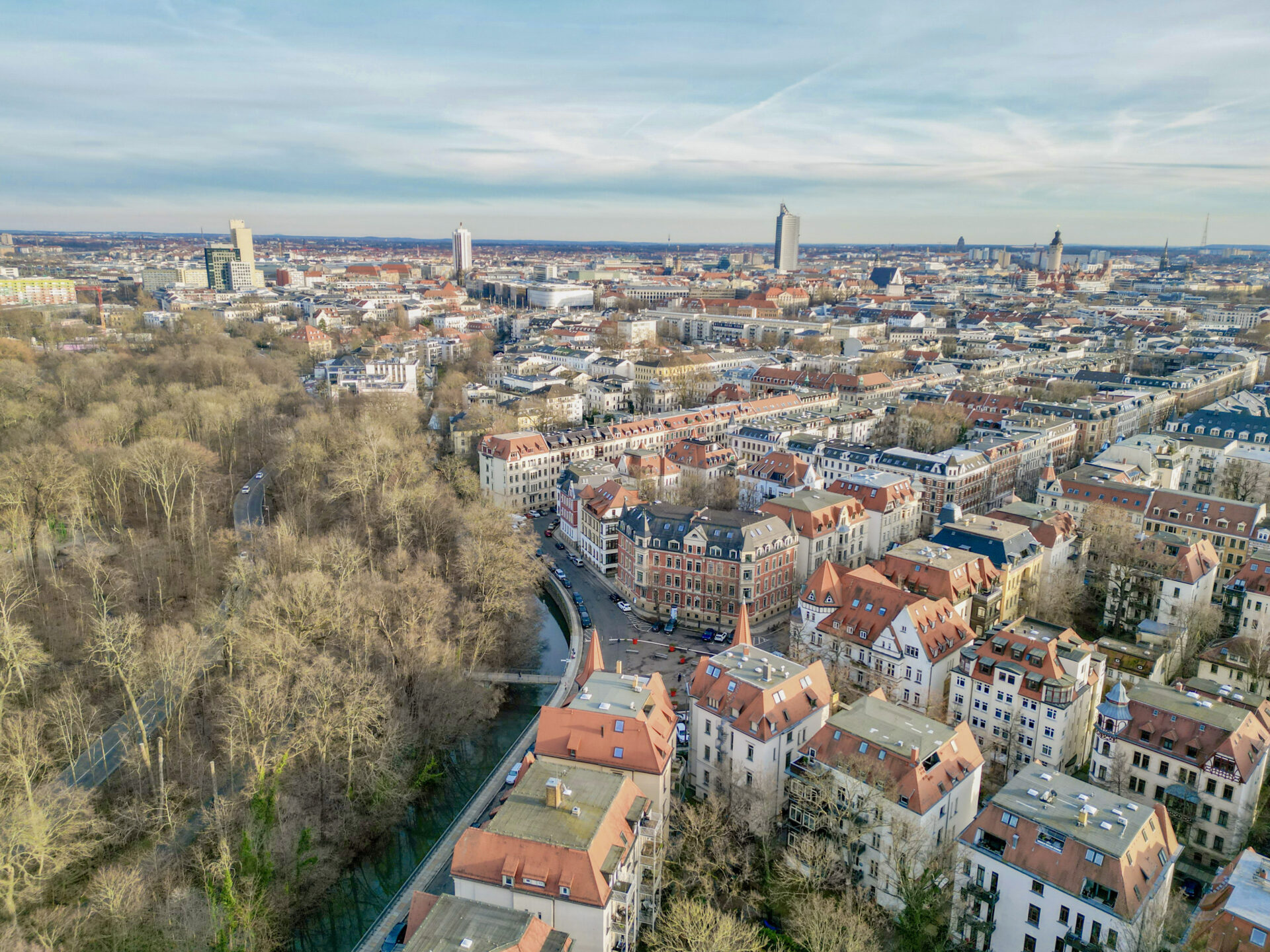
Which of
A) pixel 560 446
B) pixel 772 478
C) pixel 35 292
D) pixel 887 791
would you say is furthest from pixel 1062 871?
pixel 35 292

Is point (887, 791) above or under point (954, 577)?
under

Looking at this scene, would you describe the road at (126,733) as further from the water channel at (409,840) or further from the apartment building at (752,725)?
the apartment building at (752,725)

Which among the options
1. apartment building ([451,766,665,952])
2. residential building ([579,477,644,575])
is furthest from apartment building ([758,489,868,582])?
apartment building ([451,766,665,952])

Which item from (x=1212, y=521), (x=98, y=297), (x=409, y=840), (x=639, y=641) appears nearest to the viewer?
(x=409, y=840)

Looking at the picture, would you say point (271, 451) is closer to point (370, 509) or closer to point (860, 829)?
point (370, 509)

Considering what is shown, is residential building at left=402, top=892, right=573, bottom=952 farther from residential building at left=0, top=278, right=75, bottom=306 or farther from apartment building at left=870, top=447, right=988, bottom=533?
residential building at left=0, top=278, right=75, bottom=306

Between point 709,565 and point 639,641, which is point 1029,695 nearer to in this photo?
point 709,565

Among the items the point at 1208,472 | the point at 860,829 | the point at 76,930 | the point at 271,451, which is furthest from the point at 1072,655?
the point at 271,451
